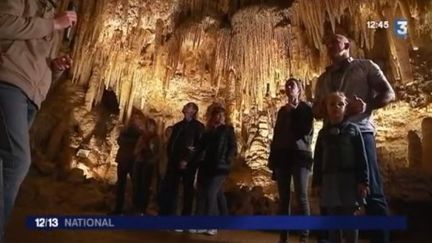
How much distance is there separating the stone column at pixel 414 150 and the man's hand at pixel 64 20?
552 cm

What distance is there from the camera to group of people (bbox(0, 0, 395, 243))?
1523 millimetres

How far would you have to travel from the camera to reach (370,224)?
1.86 metres

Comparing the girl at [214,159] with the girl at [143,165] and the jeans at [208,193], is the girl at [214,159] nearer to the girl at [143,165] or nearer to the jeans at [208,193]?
the jeans at [208,193]

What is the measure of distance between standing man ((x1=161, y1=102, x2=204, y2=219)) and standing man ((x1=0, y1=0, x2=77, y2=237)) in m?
1.57

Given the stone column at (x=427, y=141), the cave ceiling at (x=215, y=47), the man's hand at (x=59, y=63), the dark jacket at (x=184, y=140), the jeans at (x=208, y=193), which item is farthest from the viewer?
the cave ceiling at (x=215, y=47)

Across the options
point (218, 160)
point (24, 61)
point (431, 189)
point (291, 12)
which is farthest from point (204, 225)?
point (291, 12)

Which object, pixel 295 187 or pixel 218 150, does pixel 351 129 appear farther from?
pixel 218 150

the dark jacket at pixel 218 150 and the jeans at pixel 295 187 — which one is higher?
the dark jacket at pixel 218 150

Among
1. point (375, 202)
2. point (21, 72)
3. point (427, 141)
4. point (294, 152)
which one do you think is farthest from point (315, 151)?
point (427, 141)

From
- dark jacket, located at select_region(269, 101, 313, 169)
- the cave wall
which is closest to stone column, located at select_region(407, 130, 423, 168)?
the cave wall

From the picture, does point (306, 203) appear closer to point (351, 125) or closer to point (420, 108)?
point (351, 125)

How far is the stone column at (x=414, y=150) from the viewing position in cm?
623

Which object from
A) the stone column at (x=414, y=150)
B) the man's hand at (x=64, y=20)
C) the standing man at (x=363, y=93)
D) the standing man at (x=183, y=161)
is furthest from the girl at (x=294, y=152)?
the stone column at (x=414, y=150)

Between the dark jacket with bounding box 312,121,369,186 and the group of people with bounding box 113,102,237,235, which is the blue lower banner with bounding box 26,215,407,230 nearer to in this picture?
the dark jacket with bounding box 312,121,369,186
